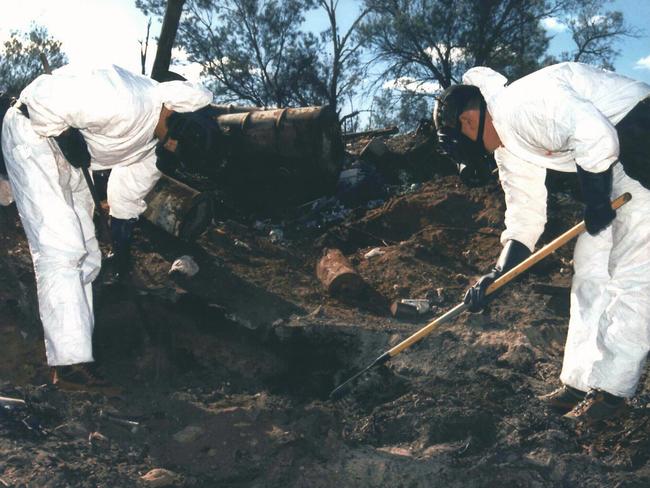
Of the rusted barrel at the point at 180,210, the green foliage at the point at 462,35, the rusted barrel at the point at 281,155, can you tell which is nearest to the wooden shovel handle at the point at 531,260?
the rusted barrel at the point at 180,210

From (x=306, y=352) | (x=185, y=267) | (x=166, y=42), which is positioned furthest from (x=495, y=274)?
(x=166, y=42)

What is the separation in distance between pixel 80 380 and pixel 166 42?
28.5 ft

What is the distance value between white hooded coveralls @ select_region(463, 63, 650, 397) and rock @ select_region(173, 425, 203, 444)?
6.62 feet

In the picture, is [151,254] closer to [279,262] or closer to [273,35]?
[279,262]

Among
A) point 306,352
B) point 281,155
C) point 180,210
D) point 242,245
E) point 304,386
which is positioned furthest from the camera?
point 281,155

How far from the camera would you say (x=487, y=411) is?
3662mm

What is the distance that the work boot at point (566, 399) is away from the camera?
12.3 ft

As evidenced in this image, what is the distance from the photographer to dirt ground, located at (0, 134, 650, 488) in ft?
10.6

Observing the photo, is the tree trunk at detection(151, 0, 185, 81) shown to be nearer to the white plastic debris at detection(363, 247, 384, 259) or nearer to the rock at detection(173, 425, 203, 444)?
the white plastic debris at detection(363, 247, 384, 259)

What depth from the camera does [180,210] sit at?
6703mm

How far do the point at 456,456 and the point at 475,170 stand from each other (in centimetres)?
160

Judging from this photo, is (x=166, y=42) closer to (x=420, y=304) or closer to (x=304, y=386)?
(x=420, y=304)

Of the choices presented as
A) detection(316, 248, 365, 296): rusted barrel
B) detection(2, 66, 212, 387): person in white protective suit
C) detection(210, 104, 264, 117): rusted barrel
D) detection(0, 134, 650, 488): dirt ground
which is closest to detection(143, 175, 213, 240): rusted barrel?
detection(0, 134, 650, 488): dirt ground

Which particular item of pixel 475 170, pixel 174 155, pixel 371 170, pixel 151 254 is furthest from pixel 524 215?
pixel 371 170
